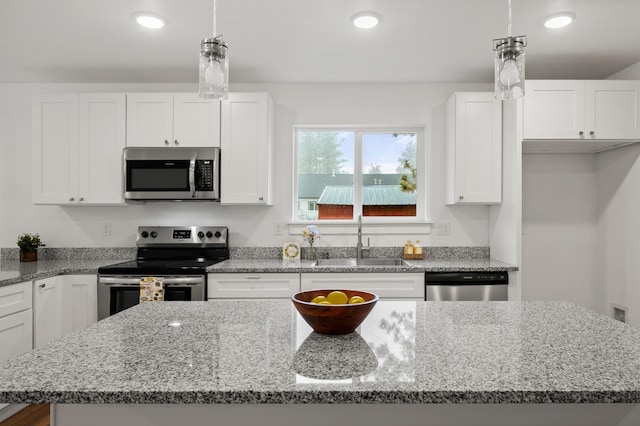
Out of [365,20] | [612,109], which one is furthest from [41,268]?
[612,109]

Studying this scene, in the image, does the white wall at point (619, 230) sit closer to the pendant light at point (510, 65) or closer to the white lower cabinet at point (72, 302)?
the pendant light at point (510, 65)

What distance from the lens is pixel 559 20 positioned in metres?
2.43

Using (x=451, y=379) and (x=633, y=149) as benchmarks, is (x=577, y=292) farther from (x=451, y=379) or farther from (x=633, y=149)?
(x=451, y=379)

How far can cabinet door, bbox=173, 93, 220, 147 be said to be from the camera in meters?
3.27

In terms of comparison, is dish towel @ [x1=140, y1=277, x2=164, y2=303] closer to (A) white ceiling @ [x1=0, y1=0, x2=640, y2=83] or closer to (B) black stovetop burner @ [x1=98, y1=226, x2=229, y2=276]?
(B) black stovetop burner @ [x1=98, y1=226, x2=229, y2=276]

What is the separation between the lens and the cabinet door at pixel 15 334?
2529 millimetres

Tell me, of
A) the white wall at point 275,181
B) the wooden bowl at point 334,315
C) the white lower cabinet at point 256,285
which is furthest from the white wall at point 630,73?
the wooden bowl at point 334,315

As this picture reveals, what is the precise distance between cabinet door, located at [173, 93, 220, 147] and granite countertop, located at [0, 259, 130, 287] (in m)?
1.19

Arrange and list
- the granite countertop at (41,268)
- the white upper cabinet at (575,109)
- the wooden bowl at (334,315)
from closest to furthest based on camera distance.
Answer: the wooden bowl at (334,315), the granite countertop at (41,268), the white upper cabinet at (575,109)

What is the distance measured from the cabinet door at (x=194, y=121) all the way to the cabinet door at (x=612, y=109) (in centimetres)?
286

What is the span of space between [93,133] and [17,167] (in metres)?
0.95

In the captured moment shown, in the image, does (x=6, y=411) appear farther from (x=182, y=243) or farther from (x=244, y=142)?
(x=244, y=142)

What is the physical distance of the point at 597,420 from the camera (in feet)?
3.43

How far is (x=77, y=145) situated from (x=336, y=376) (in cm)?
321
